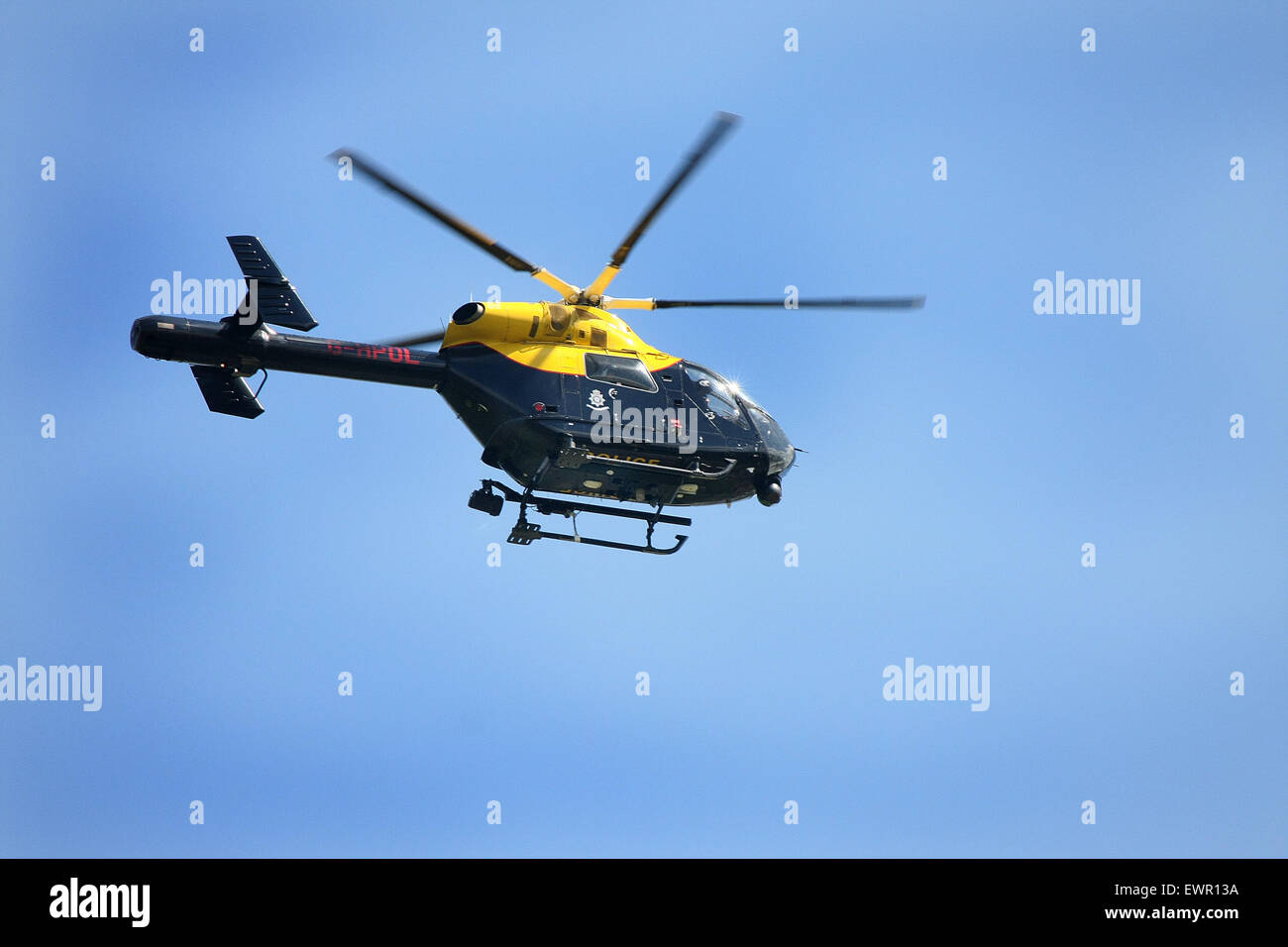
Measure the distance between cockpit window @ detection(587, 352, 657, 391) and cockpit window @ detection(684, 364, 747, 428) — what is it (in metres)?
0.81

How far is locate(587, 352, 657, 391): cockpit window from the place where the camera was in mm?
29038

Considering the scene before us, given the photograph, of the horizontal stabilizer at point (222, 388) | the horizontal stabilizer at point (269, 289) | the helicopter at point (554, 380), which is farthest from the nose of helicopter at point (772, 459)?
the horizontal stabilizer at point (222, 388)

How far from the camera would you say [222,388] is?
2778cm

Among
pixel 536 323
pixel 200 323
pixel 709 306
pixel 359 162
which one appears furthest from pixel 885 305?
pixel 200 323

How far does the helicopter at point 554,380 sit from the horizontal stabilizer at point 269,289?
0.02m

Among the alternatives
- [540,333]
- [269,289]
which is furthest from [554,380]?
[269,289]

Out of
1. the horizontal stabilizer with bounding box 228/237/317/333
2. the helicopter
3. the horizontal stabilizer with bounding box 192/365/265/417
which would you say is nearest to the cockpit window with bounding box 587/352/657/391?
the helicopter

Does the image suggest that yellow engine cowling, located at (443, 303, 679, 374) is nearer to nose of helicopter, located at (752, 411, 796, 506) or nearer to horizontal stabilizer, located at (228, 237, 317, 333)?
nose of helicopter, located at (752, 411, 796, 506)

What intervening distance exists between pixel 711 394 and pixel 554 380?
115 inches

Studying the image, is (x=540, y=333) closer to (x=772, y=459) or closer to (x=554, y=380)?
(x=554, y=380)

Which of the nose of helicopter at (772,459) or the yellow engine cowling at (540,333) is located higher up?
the yellow engine cowling at (540,333)

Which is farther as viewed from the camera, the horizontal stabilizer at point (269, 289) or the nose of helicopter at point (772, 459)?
the nose of helicopter at point (772, 459)

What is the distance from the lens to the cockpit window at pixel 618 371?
2904 centimetres

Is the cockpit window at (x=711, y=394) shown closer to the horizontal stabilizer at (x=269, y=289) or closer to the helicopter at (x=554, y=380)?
the helicopter at (x=554, y=380)
